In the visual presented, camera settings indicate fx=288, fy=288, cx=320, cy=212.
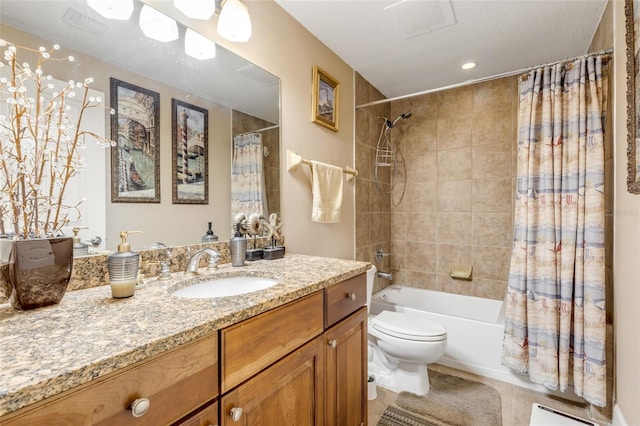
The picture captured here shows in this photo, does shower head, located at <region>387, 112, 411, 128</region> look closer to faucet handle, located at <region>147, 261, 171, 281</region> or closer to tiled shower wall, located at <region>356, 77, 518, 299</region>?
tiled shower wall, located at <region>356, 77, 518, 299</region>

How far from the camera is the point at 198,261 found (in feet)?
3.69

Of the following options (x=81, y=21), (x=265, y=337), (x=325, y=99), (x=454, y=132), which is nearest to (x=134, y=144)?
(x=81, y=21)

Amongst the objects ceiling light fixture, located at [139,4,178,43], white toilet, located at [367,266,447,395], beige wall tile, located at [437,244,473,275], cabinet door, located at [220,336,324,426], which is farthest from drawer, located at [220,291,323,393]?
beige wall tile, located at [437,244,473,275]

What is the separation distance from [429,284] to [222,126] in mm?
2384

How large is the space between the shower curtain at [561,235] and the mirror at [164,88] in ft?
5.13

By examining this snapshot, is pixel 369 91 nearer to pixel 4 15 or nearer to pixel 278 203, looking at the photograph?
pixel 278 203

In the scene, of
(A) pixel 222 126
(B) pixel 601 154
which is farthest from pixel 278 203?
(B) pixel 601 154

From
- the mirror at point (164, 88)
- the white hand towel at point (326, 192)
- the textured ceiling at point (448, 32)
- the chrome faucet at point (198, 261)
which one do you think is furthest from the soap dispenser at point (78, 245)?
the textured ceiling at point (448, 32)

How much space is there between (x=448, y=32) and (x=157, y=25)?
5.58ft

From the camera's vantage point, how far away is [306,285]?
0.95 meters

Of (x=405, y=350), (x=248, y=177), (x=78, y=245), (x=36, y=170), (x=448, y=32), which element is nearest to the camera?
(x=36, y=170)

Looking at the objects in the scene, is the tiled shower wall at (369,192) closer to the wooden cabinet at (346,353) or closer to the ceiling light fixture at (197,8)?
the wooden cabinet at (346,353)

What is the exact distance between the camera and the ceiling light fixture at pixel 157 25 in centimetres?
109

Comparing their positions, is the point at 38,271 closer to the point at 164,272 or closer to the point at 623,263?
the point at 164,272
